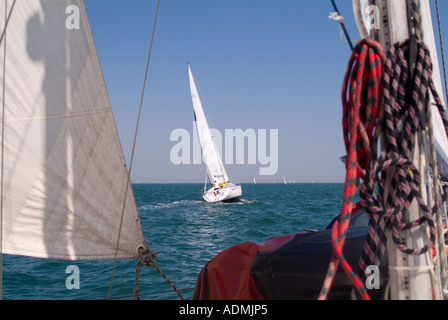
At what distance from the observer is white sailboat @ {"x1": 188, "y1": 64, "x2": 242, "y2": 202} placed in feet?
124

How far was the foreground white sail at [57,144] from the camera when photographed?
2797 millimetres

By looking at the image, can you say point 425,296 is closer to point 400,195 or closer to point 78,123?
point 400,195

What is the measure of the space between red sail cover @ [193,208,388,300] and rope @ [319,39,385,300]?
607 mm

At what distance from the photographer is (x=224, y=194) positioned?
132 feet

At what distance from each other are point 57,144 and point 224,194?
37684 mm

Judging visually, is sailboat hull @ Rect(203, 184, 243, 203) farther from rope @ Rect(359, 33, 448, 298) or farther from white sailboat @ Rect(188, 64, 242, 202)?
rope @ Rect(359, 33, 448, 298)

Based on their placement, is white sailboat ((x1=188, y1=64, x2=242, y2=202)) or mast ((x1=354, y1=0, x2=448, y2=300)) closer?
mast ((x1=354, y1=0, x2=448, y2=300))

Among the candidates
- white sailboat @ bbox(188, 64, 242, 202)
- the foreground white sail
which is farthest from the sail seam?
white sailboat @ bbox(188, 64, 242, 202)

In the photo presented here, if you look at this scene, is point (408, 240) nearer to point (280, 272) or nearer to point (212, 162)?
point (280, 272)

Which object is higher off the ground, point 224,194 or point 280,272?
point 280,272

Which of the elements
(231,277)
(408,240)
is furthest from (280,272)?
(408,240)

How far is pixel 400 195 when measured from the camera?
156cm
